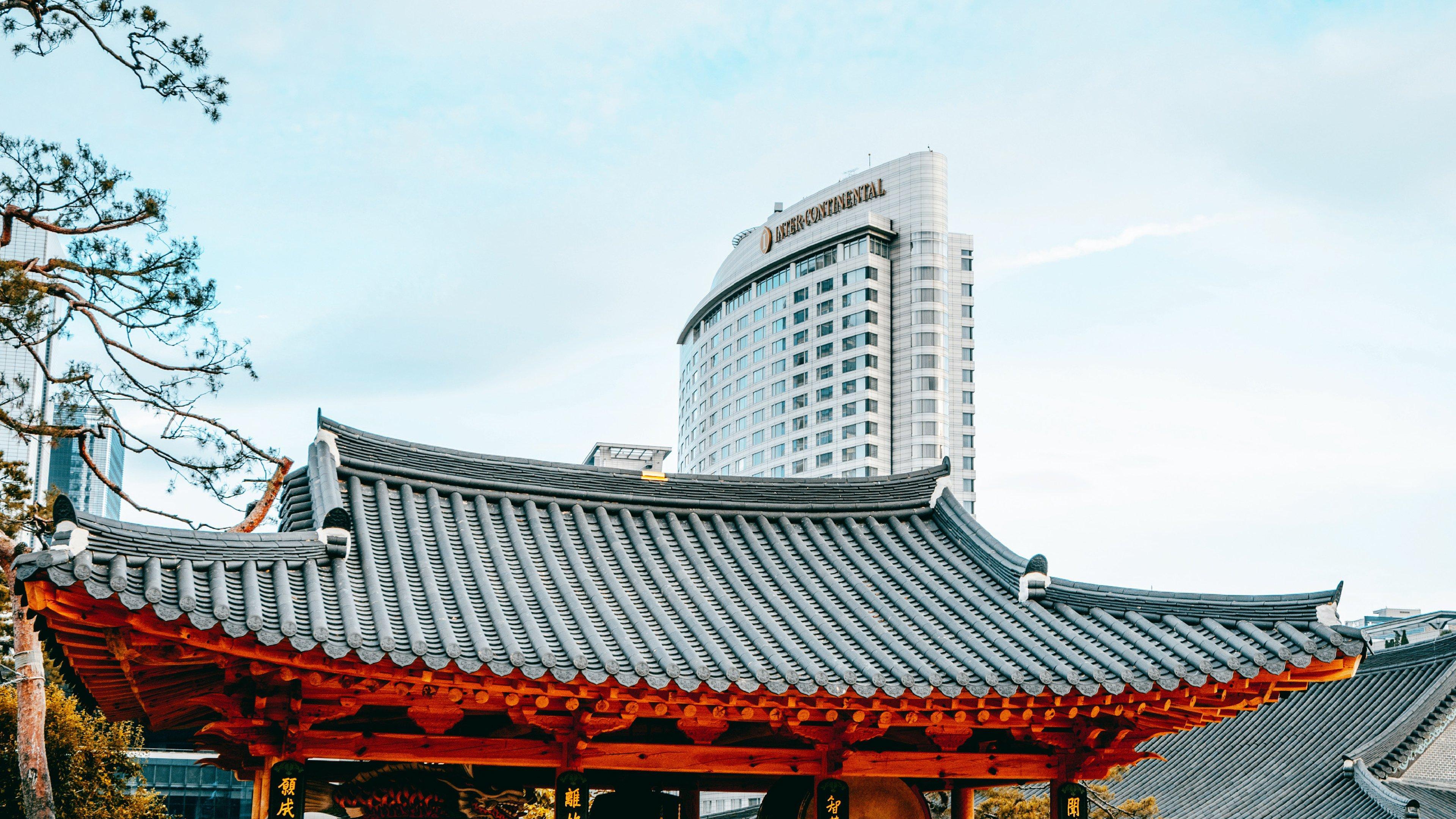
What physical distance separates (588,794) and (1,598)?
55.4 feet

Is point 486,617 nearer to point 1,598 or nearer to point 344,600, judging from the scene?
point 344,600

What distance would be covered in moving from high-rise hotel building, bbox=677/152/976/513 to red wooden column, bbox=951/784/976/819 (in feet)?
223

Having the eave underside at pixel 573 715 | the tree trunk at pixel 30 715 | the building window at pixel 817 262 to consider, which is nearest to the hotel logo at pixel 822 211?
the building window at pixel 817 262

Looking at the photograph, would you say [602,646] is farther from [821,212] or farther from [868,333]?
[821,212]

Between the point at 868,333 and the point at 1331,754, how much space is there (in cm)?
6375

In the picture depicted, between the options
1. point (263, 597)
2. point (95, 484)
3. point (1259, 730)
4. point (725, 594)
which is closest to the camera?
point (263, 597)

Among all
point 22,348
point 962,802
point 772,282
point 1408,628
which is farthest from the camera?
point 772,282

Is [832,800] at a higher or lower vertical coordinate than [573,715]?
lower

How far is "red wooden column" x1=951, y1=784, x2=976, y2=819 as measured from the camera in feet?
34.8

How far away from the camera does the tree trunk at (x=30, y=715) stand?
17.0m

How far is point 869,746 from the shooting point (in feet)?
32.1

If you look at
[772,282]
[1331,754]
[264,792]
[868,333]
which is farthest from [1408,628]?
[772,282]

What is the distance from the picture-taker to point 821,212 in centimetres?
9000

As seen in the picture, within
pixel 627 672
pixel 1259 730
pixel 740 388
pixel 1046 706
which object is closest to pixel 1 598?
pixel 627 672
